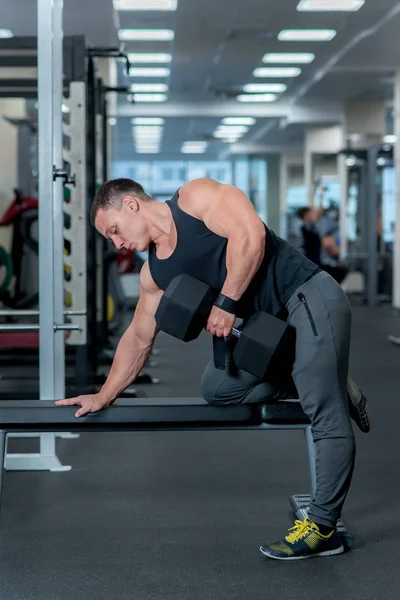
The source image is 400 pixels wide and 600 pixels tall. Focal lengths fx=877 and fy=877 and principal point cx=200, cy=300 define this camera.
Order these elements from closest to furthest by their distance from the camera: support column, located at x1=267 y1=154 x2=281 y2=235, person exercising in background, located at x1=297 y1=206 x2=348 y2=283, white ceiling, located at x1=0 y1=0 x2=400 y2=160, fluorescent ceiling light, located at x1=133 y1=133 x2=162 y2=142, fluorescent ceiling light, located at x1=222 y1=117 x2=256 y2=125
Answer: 1. white ceiling, located at x1=0 y1=0 x2=400 y2=160
2. person exercising in background, located at x1=297 y1=206 x2=348 y2=283
3. fluorescent ceiling light, located at x1=222 y1=117 x2=256 y2=125
4. fluorescent ceiling light, located at x1=133 y1=133 x2=162 y2=142
5. support column, located at x1=267 y1=154 x2=281 y2=235

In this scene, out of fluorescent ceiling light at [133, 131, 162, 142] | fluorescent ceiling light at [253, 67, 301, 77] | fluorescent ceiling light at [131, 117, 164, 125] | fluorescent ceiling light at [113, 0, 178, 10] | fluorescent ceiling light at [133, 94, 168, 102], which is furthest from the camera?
fluorescent ceiling light at [133, 131, 162, 142]

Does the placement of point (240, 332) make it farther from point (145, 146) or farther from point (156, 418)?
point (145, 146)

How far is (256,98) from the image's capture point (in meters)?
Result: 14.7

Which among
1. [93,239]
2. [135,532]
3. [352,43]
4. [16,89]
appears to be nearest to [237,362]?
[135,532]

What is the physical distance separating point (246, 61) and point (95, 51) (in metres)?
6.75

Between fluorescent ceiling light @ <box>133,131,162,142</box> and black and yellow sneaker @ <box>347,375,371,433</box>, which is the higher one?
fluorescent ceiling light @ <box>133,131,162,142</box>

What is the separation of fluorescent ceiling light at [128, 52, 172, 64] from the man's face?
8.59 meters

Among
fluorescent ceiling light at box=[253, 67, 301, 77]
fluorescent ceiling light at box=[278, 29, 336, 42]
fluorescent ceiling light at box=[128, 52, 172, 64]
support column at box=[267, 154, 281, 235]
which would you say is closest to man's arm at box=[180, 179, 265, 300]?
fluorescent ceiling light at box=[278, 29, 336, 42]

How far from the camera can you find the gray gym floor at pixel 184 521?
7.18 ft

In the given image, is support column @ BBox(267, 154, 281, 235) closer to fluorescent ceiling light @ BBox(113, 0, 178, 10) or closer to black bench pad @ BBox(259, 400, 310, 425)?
fluorescent ceiling light @ BBox(113, 0, 178, 10)

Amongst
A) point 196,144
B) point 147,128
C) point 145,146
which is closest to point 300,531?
point 147,128

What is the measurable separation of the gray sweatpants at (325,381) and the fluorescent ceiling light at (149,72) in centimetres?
975

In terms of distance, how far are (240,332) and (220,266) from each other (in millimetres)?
189

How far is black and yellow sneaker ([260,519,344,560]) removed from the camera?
7.75 ft
